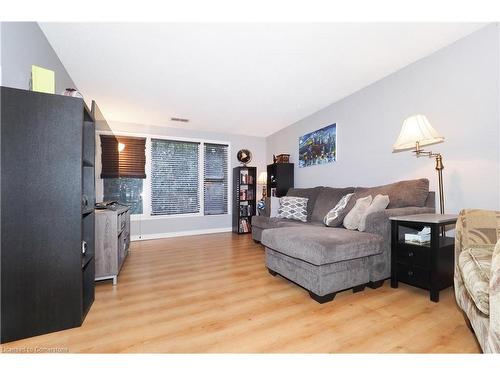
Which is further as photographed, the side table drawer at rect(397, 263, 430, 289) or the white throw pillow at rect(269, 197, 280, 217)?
the white throw pillow at rect(269, 197, 280, 217)

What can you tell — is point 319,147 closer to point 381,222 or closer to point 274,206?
point 274,206

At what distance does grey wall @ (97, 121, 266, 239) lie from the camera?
171 inches

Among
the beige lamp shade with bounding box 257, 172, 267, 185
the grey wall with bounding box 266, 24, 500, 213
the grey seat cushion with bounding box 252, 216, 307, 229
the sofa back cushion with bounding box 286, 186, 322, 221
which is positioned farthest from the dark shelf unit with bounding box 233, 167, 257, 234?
the grey wall with bounding box 266, 24, 500, 213

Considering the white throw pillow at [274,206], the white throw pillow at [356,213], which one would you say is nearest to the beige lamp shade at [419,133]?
the white throw pillow at [356,213]

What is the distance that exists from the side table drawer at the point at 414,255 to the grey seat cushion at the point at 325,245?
0.61 feet

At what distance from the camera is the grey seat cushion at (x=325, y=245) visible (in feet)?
5.95

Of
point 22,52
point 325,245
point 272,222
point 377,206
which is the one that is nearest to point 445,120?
point 377,206

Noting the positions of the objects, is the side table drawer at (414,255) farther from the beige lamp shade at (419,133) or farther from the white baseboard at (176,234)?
the white baseboard at (176,234)

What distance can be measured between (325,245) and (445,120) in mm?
1879

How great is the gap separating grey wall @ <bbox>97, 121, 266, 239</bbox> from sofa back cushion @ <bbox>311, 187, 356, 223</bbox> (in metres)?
2.05

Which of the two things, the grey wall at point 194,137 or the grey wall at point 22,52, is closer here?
the grey wall at point 22,52

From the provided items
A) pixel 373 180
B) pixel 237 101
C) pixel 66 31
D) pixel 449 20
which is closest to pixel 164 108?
pixel 237 101

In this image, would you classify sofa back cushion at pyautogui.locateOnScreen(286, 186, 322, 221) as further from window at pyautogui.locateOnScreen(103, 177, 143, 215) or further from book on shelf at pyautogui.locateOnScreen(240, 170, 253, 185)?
window at pyautogui.locateOnScreen(103, 177, 143, 215)

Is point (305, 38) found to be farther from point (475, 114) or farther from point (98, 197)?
point (98, 197)
